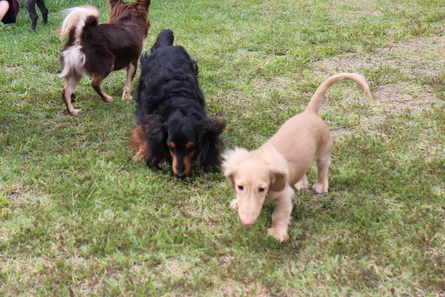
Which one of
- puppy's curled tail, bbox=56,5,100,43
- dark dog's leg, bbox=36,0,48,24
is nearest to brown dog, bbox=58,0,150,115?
puppy's curled tail, bbox=56,5,100,43

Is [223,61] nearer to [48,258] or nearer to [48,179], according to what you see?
[48,179]

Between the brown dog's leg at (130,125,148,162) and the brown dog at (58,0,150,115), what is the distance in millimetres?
1034

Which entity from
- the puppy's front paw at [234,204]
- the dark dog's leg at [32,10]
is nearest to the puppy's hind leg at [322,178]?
the puppy's front paw at [234,204]

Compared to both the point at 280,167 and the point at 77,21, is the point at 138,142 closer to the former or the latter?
the point at 77,21

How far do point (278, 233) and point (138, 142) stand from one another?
5.54 ft

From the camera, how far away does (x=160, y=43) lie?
189 inches

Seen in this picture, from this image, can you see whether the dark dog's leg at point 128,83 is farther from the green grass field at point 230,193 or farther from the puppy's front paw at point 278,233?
the puppy's front paw at point 278,233

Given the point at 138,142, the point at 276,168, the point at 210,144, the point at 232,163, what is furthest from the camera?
the point at 138,142

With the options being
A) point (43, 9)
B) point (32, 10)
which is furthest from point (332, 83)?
point (43, 9)

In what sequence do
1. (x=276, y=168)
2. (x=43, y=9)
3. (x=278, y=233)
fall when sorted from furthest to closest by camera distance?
(x=43, y=9)
(x=278, y=233)
(x=276, y=168)

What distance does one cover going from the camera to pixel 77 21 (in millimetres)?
4375

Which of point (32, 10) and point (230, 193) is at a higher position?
point (230, 193)

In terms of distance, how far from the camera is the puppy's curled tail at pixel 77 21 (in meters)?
4.34

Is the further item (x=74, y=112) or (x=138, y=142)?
(x=74, y=112)
